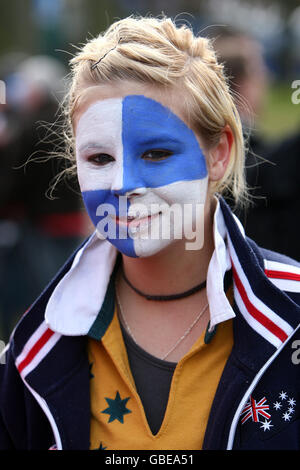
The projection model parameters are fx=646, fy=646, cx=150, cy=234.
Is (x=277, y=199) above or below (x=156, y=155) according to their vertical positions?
above

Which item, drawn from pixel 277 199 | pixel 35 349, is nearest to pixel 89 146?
pixel 35 349

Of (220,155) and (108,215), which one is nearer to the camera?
(108,215)

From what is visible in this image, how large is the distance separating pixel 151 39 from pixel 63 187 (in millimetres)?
3016

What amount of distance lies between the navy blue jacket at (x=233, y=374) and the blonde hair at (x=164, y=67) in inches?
12.4

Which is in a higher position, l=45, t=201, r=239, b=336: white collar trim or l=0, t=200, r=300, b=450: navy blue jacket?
l=45, t=201, r=239, b=336: white collar trim

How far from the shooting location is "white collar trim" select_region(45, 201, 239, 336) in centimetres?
183

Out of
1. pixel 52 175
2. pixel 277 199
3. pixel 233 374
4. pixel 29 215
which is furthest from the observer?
pixel 29 215

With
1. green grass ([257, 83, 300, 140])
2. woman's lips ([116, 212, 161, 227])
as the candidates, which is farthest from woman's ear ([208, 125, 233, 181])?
green grass ([257, 83, 300, 140])

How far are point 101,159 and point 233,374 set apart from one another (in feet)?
2.29

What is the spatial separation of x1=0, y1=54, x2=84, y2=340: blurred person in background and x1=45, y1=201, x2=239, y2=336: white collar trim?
8.25 ft

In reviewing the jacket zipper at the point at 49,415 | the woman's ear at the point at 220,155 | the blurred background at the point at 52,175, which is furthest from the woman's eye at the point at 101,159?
the jacket zipper at the point at 49,415

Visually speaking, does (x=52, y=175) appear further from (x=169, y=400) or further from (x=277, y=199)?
(x=169, y=400)

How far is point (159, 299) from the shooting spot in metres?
2.00

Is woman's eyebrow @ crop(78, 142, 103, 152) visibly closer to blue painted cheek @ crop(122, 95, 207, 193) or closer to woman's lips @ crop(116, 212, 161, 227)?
blue painted cheek @ crop(122, 95, 207, 193)
